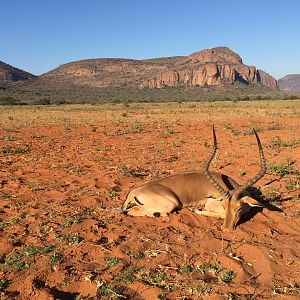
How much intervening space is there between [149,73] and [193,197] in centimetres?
15370

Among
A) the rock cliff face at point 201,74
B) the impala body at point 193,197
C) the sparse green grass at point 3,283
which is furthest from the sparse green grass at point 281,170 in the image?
the rock cliff face at point 201,74

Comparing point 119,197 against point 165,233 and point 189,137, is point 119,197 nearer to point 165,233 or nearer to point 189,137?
point 165,233

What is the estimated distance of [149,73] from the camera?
157500 millimetres

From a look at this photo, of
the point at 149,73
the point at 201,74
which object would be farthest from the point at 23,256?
the point at 149,73

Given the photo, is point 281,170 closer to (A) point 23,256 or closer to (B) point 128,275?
(B) point 128,275

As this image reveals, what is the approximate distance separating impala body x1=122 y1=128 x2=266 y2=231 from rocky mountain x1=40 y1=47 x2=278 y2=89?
433 feet

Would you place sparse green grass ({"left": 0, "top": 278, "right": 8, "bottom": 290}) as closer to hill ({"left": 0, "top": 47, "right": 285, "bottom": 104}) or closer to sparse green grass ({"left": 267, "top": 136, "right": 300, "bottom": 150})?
sparse green grass ({"left": 267, "top": 136, "right": 300, "bottom": 150})

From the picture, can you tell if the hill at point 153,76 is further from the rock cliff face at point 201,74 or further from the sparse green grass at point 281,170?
the sparse green grass at point 281,170

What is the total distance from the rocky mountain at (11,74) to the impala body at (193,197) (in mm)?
134101

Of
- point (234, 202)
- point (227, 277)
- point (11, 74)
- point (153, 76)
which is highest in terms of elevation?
point (11, 74)

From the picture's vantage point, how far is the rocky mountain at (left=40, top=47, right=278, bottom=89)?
144 meters

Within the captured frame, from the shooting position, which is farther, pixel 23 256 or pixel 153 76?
pixel 153 76

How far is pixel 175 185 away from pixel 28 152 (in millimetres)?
7310

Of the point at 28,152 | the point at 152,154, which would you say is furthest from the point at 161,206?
the point at 28,152
